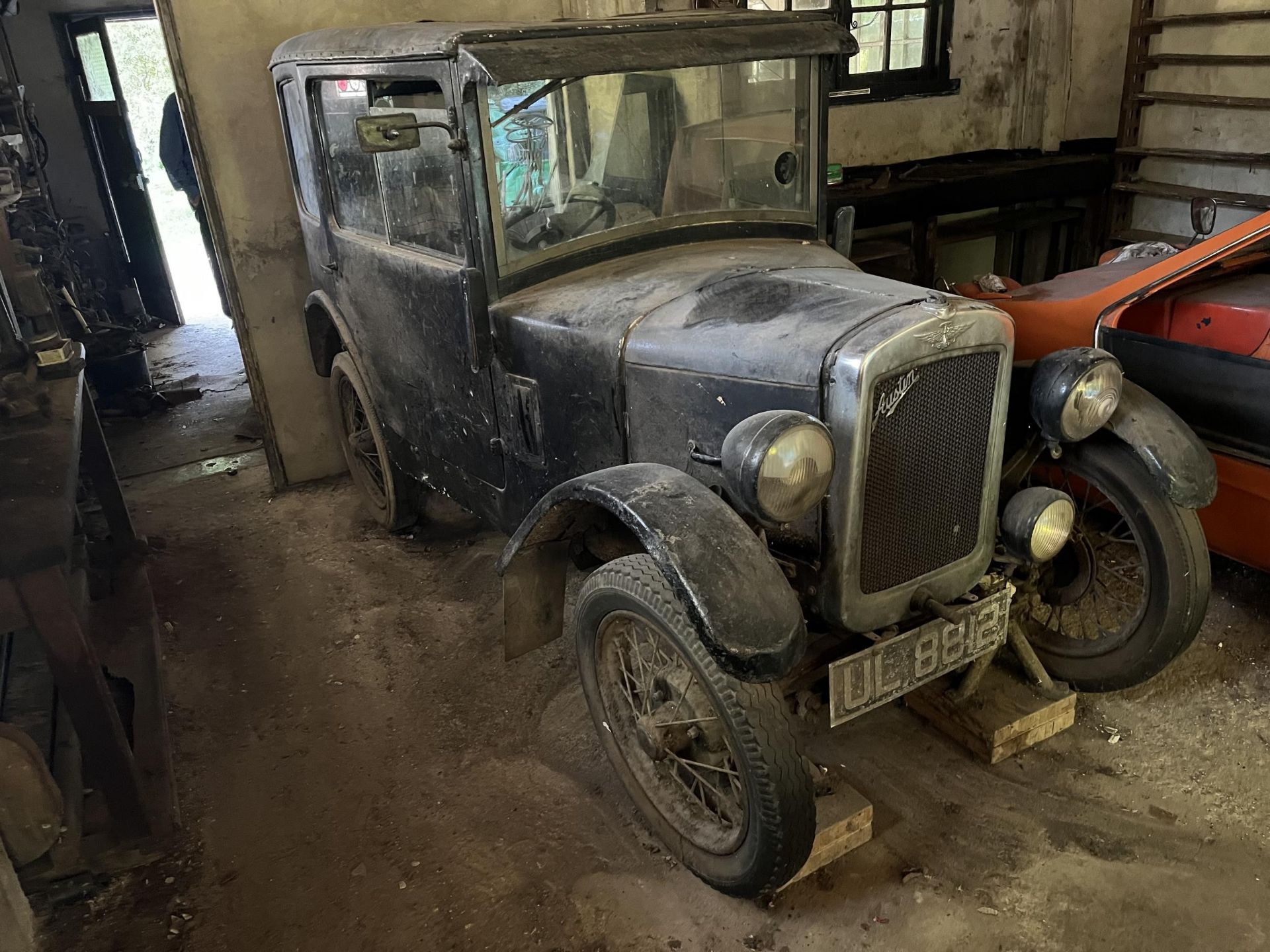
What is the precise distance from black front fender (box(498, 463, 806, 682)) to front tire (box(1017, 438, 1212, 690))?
1084 millimetres

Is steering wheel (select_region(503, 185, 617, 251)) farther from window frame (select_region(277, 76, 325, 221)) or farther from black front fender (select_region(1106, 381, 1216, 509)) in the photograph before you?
black front fender (select_region(1106, 381, 1216, 509))

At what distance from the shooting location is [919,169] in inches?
234

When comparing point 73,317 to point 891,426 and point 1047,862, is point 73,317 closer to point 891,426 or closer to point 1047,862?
point 891,426

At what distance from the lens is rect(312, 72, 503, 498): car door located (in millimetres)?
2791

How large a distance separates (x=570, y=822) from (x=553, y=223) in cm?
163

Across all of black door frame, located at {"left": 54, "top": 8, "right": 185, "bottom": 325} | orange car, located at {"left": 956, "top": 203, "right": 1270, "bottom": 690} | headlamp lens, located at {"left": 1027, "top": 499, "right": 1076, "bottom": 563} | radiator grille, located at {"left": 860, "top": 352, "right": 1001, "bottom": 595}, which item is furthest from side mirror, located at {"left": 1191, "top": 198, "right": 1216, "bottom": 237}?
black door frame, located at {"left": 54, "top": 8, "right": 185, "bottom": 325}

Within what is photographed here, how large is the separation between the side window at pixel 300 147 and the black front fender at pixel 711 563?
1.98 m

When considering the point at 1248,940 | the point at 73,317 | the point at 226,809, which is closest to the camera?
the point at 1248,940

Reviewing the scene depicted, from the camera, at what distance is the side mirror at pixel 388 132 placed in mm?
2334

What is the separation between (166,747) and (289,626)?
0.75m

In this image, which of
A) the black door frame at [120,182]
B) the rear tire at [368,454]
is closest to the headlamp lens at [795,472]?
the rear tire at [368,454]

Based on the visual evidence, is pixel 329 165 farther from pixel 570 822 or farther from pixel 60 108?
pixel 60 108

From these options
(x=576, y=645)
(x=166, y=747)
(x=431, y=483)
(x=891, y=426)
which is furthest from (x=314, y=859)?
(x=891, y=426)

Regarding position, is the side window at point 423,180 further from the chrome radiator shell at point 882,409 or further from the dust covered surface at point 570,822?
the dust covered surface at point 570,822
